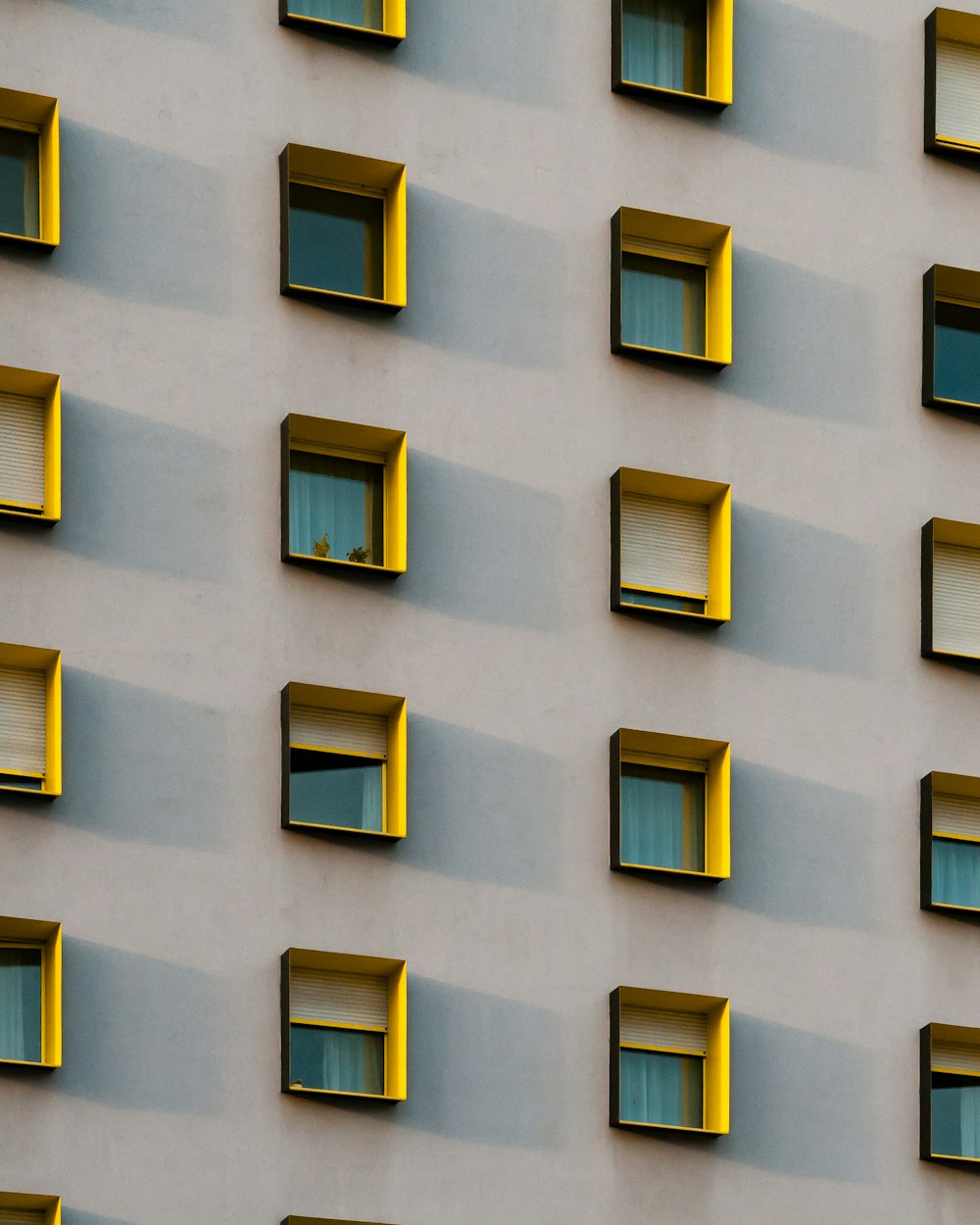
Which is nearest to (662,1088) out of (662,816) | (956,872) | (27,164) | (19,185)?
(662,816)

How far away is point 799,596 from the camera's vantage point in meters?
34.1

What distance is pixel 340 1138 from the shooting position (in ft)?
102

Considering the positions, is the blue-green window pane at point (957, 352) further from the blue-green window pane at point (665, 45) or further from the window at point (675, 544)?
the blue-green window pane at point (665, 45)

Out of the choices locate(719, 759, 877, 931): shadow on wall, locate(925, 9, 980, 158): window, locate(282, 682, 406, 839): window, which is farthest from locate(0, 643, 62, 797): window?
locate(925, 9, 980, 158): window

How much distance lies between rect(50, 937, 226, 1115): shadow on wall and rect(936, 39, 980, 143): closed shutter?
13.8 m

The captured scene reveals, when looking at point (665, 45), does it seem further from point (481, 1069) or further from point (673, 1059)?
point (481, 1069)

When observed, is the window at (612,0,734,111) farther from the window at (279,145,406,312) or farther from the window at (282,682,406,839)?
the window at (282,682,406,839)

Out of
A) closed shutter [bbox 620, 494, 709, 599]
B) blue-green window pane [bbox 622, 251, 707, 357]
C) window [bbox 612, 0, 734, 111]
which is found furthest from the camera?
window [bbox 612, 0, 734, 111]

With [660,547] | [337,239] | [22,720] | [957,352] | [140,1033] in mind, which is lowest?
[140,1033]

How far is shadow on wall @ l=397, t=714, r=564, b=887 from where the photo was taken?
32.1m

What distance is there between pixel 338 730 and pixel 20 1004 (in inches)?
174

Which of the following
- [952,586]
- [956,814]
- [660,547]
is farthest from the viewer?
[952,586]

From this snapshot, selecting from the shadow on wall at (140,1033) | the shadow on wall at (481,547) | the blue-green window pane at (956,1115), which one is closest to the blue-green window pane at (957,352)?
the shadow on wall at (481,547)

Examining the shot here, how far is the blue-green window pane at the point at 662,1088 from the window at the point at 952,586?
5.59 metres
